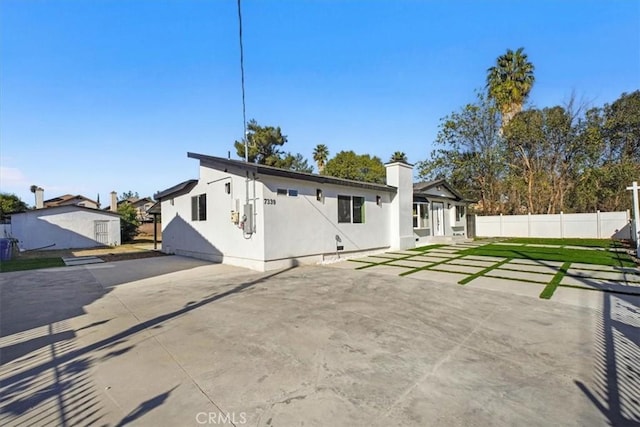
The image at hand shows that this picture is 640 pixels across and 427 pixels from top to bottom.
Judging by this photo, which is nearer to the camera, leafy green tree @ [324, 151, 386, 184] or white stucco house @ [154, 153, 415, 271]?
white stucco house @ [154, 153, 415, 271]

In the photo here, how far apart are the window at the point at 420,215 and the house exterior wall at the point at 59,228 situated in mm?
20255

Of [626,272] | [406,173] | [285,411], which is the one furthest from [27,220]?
[626,272]

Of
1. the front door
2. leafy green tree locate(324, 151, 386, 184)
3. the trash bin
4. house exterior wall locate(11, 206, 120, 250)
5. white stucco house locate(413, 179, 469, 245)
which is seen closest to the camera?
the trash bin

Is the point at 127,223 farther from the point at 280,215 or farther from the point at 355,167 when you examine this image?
the point at 355,167

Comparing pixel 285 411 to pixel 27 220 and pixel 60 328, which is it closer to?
pixel 60 328

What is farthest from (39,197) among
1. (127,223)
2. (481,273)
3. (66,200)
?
(481,273)

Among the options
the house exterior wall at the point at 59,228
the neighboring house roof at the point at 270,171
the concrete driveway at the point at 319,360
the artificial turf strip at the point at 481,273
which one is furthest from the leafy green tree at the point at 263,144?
the concrete driveway at the point at 319,360

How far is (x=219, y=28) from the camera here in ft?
27.4

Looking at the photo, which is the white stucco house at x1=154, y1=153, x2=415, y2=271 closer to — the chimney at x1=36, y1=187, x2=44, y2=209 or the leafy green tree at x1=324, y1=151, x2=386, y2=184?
the chimney at x1=36, y1=187, x2=44, y2=209

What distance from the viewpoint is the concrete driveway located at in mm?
2391

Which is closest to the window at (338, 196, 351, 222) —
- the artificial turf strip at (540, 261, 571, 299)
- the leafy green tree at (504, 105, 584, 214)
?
the artificial turf strip at (540, 261, 571, 299)

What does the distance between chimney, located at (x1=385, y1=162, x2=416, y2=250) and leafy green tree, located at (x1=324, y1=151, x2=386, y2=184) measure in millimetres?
23155

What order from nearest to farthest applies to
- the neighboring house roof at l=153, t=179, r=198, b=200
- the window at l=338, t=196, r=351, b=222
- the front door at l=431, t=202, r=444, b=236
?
the window at l=338, t=196, r=351, b=222
the neighboring house roof at l=153, t=179, r=198, b=200
the front door at l=431, t=202, r=444, b=236

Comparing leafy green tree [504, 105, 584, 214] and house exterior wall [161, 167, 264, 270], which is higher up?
leafy green tree [504, 105, 584, 214]
